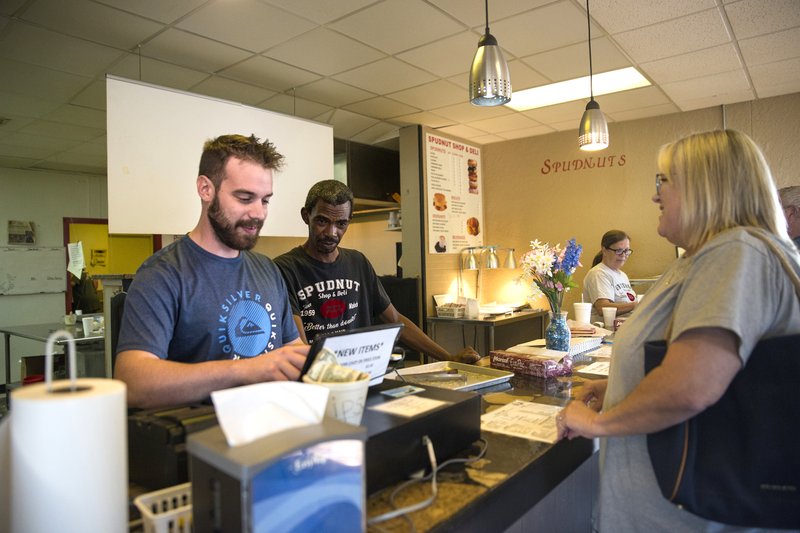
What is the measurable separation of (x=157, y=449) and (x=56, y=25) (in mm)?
2809

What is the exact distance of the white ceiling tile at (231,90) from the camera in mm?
3572

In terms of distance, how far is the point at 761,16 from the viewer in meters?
2.72

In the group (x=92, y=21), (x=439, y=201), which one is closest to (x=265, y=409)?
(x=92, y=21)

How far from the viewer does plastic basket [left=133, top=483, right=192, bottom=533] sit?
724 millimetres

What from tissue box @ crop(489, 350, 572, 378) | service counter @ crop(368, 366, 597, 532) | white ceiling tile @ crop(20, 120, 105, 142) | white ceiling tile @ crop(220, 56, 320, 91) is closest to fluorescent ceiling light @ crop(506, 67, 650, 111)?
white ceiling tile @ crop(220, 56, 320, 91)

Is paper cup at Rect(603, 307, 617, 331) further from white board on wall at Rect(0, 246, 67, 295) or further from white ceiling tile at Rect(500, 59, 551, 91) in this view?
white board on wall at Rect(0, 246, 67, 295)

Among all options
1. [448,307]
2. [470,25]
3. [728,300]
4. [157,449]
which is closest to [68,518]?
[157,449]

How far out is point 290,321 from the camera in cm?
171

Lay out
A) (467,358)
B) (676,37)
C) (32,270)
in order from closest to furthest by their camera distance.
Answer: (467,358)
(676,37)
(32,270)

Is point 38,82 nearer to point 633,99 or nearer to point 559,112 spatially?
point 559,112

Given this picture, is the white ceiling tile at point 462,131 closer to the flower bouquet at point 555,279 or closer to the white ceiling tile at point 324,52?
the white ceiling tile at point 324,52

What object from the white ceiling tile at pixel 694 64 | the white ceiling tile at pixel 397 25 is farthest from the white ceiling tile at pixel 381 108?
the white ceiling tile at pixel 694 64

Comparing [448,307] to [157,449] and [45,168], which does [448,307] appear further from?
[45,168]

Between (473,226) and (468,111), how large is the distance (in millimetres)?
1467
